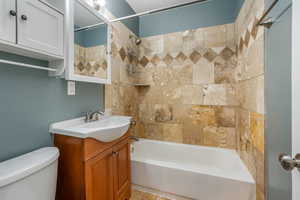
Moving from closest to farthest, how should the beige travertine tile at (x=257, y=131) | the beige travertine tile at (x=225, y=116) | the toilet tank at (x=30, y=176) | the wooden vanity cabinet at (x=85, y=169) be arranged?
the toilet tank at (x=30, y=176) → the wooden vanity cabinet at (x=85, y=169) → the beige travertine tile at (x=257, y=131) → the beige travertine tile at (x=225, y=116)

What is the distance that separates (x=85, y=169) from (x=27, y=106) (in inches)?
22.8

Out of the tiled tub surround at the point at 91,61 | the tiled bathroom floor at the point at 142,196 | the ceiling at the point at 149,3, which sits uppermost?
the ceiling at the point at 149,3

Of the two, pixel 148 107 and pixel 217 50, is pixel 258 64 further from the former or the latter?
pixel 148 107

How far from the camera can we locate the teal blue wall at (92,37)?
1.22 meters

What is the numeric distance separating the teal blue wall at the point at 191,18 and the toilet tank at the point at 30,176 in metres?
2.25

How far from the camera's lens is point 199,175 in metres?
1.38

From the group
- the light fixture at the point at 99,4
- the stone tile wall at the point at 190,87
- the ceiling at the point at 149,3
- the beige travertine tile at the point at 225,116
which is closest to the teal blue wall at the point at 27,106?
the light fixture at the point at 99,4

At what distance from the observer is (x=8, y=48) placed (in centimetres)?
74

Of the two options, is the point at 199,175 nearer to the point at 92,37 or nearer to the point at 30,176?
the point at 30,176

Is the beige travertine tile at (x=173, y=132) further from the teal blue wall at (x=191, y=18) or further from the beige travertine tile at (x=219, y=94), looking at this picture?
the teal blue wall at (x=191, y=18)

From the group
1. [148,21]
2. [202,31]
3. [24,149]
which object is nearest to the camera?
[24,149]

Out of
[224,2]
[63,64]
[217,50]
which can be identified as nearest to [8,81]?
[63,64]

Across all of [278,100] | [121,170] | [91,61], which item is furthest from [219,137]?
[91,61]

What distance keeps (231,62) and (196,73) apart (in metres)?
0.48
